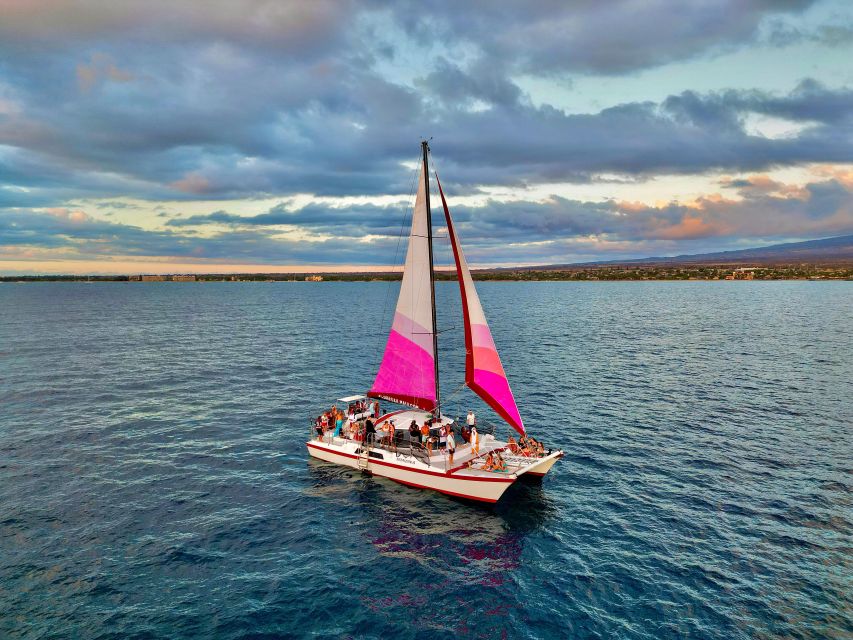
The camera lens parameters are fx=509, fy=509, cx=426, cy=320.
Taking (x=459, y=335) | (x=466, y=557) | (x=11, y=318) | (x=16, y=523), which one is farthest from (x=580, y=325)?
(x=11, y=318)

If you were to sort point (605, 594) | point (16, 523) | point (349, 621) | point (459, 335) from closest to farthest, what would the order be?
point (349, 621) → point (605, 594) → point (16, 523) → point (459, 335)

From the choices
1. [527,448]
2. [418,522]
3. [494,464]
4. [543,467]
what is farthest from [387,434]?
[543,467]

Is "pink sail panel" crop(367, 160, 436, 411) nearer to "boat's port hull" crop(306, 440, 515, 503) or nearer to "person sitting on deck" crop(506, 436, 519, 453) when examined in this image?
"boat's port hull" crop(306, 440, 515, 503)

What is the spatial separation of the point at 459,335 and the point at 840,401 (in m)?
65.6

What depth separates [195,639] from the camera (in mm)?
18344

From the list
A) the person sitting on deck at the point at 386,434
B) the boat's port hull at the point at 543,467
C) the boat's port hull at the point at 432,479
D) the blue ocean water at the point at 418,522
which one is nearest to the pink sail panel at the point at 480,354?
the boat's port hull at the point at 543,467

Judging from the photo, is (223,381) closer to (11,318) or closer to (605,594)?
(605,594)

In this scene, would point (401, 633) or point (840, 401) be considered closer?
point (401, 633)

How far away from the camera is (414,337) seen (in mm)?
33719

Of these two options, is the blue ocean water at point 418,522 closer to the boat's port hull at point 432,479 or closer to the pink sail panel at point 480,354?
the boat's port hull at point 432,479

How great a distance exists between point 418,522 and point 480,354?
10146 millimetres

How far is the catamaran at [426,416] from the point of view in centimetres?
2859

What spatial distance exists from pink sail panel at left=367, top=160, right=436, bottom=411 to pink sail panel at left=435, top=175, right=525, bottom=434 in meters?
2.16

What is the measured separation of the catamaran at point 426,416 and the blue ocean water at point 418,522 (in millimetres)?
1465
